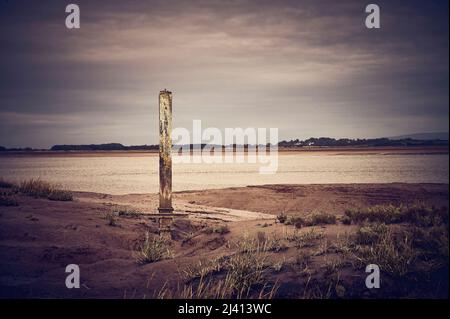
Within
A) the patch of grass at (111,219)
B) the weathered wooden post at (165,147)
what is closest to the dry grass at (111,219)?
the patch of grass at (111,219)

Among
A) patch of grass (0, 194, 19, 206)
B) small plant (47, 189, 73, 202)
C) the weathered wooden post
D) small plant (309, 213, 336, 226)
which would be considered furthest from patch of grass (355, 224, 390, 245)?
small plant (47, 189, 73, 202)

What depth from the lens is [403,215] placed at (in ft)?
30.3

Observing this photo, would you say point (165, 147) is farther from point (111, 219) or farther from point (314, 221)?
point (314, 221)

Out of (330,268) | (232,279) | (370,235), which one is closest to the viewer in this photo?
(232,279)

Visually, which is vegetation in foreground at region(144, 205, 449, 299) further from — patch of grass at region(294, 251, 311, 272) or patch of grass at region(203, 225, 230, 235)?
patch of grass at region(203, 225, 230, 235)

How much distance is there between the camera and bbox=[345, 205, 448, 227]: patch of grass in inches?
331

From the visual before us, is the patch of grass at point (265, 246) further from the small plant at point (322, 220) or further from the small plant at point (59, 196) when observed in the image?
the small plant at point (59, 196)

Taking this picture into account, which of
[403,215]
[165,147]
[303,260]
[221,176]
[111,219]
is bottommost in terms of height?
[221,176]

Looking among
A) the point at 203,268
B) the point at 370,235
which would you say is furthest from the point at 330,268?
the point at 203,268

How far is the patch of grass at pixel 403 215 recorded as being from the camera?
841 cm
